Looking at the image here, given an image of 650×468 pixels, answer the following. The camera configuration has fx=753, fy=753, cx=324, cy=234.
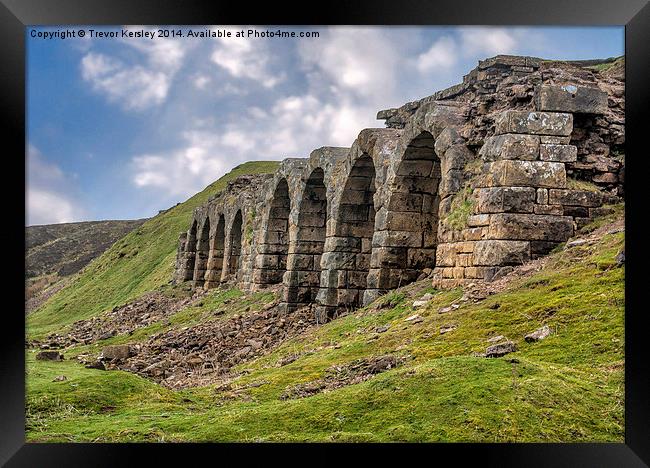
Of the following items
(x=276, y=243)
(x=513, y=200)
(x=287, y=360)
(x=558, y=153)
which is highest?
(x=558, y=153)

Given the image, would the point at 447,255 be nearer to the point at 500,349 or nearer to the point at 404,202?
the point at 404,202

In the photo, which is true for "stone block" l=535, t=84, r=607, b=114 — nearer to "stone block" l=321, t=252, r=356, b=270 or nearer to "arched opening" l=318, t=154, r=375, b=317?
"arched opening" l=318, t=154, r=375, b=317

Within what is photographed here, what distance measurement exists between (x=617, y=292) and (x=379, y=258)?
6.30m

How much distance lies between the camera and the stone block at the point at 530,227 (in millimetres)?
10289

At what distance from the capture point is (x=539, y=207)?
10383mm

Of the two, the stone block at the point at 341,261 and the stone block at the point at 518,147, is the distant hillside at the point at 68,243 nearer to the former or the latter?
the stone block at the point at 341,261

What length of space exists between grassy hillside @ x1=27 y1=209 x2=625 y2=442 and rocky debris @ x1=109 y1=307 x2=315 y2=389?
82.6 inches

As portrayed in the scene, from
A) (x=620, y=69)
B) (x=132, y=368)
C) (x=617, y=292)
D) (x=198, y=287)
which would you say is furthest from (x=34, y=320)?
(x=617, y=292)

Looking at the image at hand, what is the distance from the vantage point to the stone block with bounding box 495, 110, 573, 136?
1044 centimetres

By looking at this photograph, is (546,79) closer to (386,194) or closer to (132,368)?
(386,194)

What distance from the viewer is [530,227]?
33.8 ft

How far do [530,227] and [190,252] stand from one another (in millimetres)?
29010

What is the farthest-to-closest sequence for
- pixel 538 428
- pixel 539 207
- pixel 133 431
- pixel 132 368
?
1. pixel 132 368
2. pixel 539 207
3. pixel 133 431
4. pixel 538 428
